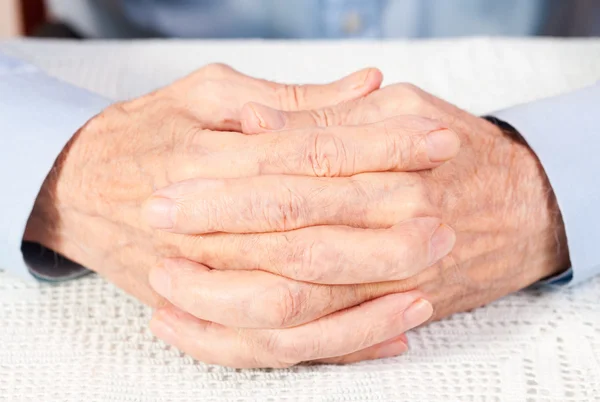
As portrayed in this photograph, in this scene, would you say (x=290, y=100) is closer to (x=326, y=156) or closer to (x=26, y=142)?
(x=326, y=156)

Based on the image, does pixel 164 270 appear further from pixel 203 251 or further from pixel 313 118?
pixel 313 118

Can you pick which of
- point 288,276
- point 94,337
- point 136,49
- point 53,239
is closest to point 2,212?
point 53,239

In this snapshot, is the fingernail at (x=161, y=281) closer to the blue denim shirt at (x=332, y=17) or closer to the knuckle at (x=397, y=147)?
the knuckle at (x=397, y=147)

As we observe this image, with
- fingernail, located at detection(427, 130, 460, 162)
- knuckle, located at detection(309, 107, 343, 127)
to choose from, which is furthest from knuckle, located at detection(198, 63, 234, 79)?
fingernail, located at detection(427, 130, 460, 162)

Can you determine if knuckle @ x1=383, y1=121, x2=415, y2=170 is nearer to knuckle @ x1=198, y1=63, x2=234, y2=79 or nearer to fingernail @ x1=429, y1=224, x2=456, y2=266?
fingernail @ x1=429, y1=224, x2=456, y2=266

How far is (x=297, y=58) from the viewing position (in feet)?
3.25

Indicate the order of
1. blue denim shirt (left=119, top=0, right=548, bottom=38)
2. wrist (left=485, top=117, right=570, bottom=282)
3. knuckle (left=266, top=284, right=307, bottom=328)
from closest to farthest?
knuckle (left=266, top=284, right=307, bottom=328), wrist (left=485, top=117, right=570, bottom=282), blue denim shirt (left=119, top=0, right=548, bottom=38)

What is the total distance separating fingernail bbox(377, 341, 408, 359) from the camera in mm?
582

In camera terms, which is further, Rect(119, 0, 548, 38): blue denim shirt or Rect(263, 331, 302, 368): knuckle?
Rect(119, 0, 548, 38): blue denim shirt

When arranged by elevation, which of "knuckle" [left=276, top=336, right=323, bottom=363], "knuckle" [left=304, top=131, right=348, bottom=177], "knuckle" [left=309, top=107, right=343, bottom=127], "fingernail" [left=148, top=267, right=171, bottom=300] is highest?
"knuckle" [left=309, top=107, right=343, bottom=127]

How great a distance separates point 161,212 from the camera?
0.56 metres

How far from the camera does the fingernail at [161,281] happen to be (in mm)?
579

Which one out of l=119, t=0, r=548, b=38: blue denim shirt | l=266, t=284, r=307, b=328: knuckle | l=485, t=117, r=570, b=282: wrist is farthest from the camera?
l=119, t=0, r=548, b=38: blue denim shirt

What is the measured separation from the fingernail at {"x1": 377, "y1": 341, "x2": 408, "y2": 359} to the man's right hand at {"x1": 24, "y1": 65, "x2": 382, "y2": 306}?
0.57ft
